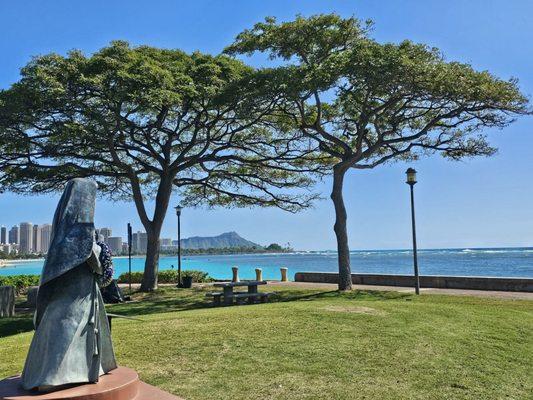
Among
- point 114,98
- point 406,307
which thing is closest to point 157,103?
point 114,98

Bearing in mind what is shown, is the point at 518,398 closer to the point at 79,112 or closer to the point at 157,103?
the point at 157,103

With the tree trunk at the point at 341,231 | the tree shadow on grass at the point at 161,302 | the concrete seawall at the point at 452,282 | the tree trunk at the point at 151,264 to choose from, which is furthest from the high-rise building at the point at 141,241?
the concrete seawall at the point at 452,282

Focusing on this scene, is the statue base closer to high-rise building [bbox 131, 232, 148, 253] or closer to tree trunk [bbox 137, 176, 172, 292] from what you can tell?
high-rise building [bbox 131, 232, 148, 253]

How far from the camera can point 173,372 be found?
7.27 m

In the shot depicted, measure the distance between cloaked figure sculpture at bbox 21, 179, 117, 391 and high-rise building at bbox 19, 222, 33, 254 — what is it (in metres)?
178

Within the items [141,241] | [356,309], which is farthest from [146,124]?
[141,241]

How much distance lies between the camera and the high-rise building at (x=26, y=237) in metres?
167

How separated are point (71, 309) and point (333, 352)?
4.44 meters

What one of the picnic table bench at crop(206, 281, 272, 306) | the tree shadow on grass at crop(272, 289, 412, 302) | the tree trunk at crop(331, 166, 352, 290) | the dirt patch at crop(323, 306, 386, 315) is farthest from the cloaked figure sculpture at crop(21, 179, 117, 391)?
the tree trunk at crop(331, 166, 352, 290)

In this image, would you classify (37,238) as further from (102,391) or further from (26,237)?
(102,391)

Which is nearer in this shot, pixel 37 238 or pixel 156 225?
pixel 156 225

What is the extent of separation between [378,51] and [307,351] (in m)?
11.4

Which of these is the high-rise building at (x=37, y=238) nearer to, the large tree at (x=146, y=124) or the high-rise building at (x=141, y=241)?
the high-rise building at (x=141, y=241)

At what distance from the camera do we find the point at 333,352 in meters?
8.13
